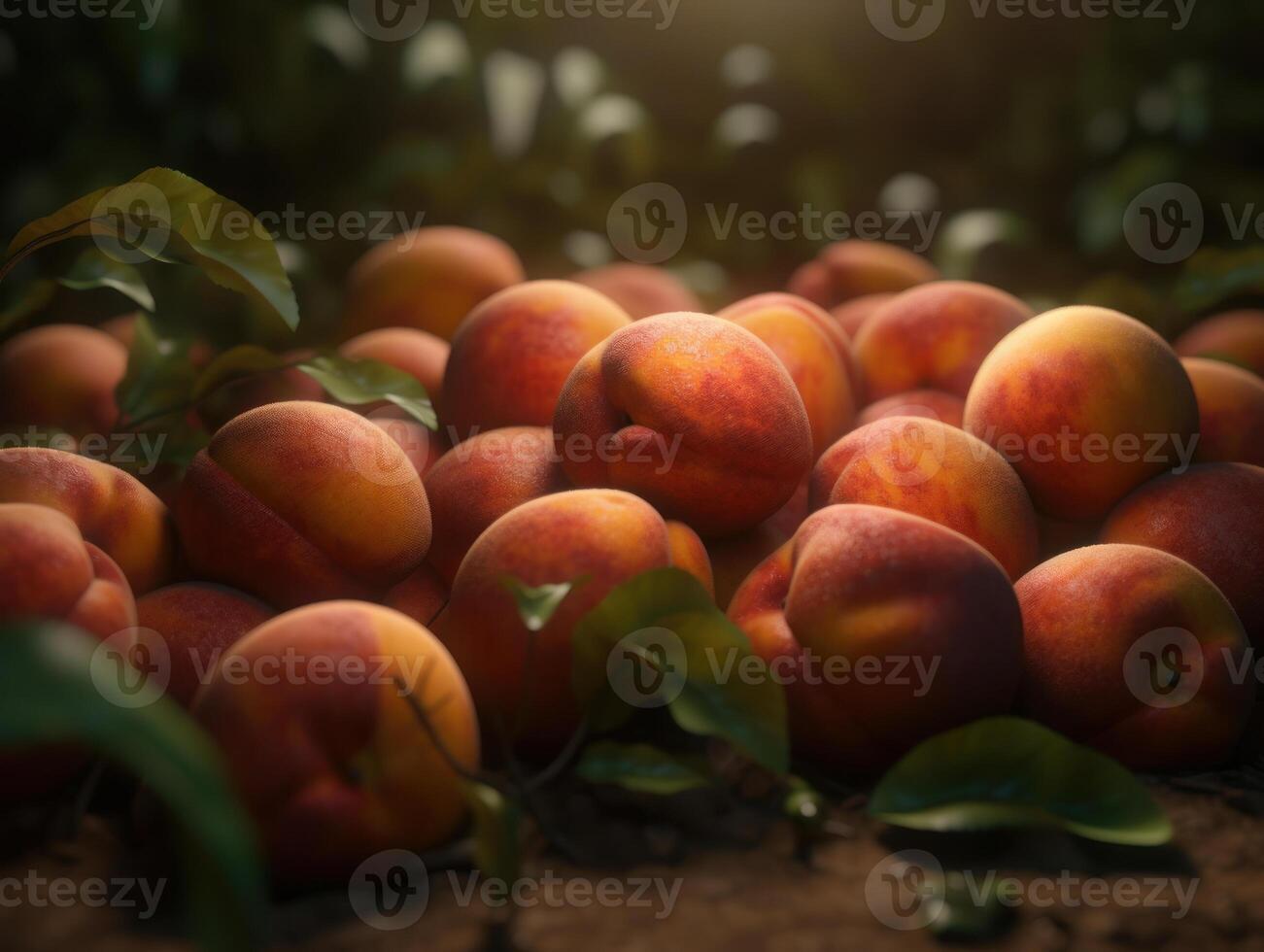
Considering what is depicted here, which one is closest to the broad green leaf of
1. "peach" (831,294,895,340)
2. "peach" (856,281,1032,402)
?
"peach" (856,281,1032,402)

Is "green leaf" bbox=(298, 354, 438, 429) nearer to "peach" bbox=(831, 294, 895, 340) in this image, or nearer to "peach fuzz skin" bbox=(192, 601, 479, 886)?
"peach fuzz skin" bbox=(192, 601, 479, 886)

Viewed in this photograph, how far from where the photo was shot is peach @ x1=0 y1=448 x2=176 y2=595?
737 millimetres

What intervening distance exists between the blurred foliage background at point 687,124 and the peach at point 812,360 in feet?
1.96

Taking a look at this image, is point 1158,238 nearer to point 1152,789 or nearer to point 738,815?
point 1152,789

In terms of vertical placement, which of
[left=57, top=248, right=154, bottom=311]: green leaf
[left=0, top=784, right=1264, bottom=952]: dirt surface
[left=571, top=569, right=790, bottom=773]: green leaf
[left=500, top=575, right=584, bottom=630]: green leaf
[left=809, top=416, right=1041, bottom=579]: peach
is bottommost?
[left=0, top=784, right=1264, bottom=952]: dirt surface

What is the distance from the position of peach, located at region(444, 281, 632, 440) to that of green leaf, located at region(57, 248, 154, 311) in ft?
0.98

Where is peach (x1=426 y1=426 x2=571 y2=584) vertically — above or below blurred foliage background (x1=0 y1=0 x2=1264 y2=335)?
below

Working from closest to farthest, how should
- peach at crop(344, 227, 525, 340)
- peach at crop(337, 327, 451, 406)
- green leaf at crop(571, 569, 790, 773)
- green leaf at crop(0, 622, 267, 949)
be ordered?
green leaf at crop(0, 622, 267, 949)
green leaf at crop(571, 569, 790, 773)
peach at crop(337, 327, 451, 406)
peach at crop(344, 227, 525, 340)

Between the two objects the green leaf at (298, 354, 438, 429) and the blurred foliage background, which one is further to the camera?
the blurred foliage background

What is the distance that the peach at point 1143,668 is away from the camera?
2.37 ft

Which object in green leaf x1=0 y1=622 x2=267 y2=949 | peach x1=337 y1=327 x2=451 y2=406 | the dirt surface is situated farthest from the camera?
peach x1=337 y1=327 x2=451 y2=406

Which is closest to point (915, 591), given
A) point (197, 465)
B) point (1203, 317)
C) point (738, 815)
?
point (738, 815)

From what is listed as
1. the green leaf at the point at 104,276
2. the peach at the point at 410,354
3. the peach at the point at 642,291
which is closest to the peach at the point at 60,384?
the green leaf at the point at 104,276

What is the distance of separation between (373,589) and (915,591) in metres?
0.41
